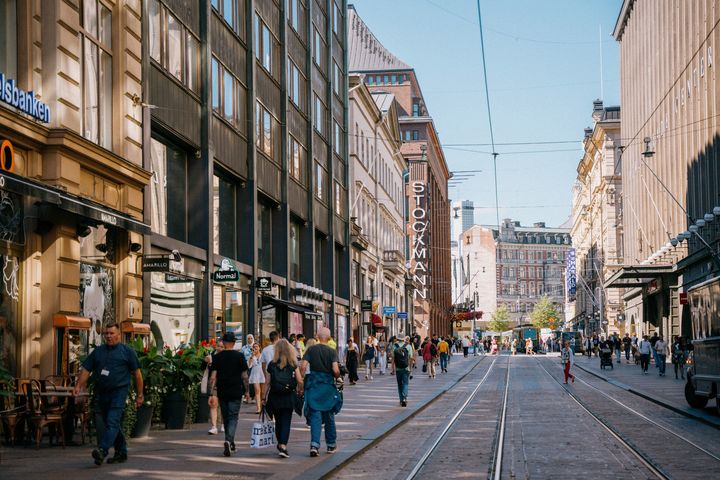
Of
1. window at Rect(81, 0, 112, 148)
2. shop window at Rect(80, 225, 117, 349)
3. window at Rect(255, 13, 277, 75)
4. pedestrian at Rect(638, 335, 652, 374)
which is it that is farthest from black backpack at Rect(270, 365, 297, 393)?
pedestrian at Rect(638, 335, 652, 374)

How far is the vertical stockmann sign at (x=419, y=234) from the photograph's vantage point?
107m

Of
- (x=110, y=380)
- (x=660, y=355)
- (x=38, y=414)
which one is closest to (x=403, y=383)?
(x=38, y=414)

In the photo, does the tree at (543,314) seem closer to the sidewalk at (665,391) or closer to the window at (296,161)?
the sidewalk at (665,391)

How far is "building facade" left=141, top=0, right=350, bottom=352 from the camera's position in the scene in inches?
1000

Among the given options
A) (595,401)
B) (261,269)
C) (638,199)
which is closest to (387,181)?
(638,199)

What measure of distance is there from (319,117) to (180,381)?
30.0 metres

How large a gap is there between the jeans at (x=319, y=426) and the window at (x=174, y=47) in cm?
1199

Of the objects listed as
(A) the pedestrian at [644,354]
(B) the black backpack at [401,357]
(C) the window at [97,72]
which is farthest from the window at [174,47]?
(A) the pedestrian at [644,354]

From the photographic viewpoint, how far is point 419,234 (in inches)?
4254

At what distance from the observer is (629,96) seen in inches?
3292

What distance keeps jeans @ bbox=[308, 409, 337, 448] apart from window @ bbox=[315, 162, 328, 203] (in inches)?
1222

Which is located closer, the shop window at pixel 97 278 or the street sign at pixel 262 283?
the shop window at pixel 97 278

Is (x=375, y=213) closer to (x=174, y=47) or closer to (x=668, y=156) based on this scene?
(x=668, y=156)

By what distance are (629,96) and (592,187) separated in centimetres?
3479
